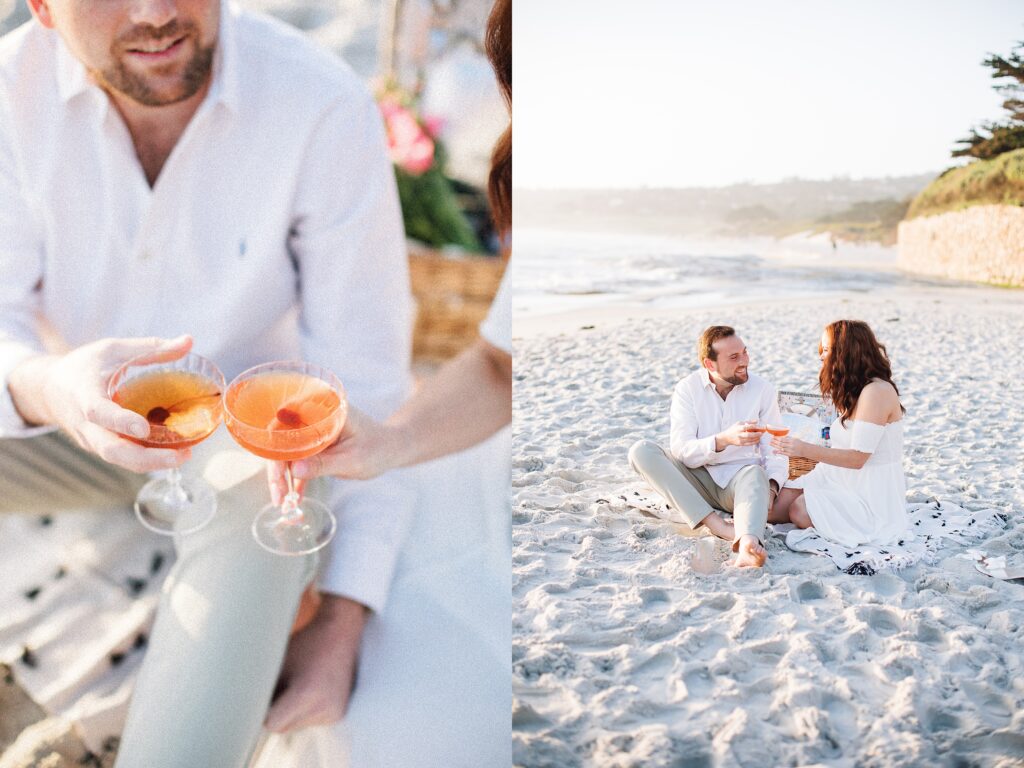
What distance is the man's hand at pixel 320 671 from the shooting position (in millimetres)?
1564

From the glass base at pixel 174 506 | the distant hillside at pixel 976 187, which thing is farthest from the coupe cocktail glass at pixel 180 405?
the distant hillside at pixel 976 187

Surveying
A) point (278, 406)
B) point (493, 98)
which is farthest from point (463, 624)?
point (493, 98)

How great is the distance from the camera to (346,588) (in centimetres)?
173

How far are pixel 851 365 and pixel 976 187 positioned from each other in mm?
540

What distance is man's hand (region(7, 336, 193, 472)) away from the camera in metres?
1.43

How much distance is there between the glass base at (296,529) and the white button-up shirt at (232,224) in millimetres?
63

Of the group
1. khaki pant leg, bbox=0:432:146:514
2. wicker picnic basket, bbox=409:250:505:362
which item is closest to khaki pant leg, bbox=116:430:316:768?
khaki pant leg, bbox=0:432:146:514

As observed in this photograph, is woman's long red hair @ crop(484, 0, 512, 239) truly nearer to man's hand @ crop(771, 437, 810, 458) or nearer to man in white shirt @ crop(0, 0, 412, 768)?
man in white shirt @ crop(0, 0, 412, 768)

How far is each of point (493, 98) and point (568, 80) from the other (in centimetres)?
18

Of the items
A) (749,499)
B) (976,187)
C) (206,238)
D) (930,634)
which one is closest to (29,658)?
(206,238)

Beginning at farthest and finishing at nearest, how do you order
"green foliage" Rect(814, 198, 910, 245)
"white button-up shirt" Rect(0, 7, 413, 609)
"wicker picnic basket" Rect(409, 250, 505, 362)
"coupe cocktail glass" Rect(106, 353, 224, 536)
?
"wicker picnic basket" Rect(409, 250, 505, 362) → "green foliage" Rect(814, 198, 910, 245) → "white button-up shirt" Rect(0, 7, 413, 609) → "coupe cocktail glass" Rect(106, 353, 224, 536)

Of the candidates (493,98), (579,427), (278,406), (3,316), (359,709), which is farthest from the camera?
(579,427)

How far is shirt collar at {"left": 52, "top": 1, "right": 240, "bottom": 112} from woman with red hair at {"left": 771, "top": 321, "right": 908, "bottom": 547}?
1.24m

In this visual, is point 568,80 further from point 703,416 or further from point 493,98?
point 703,416
